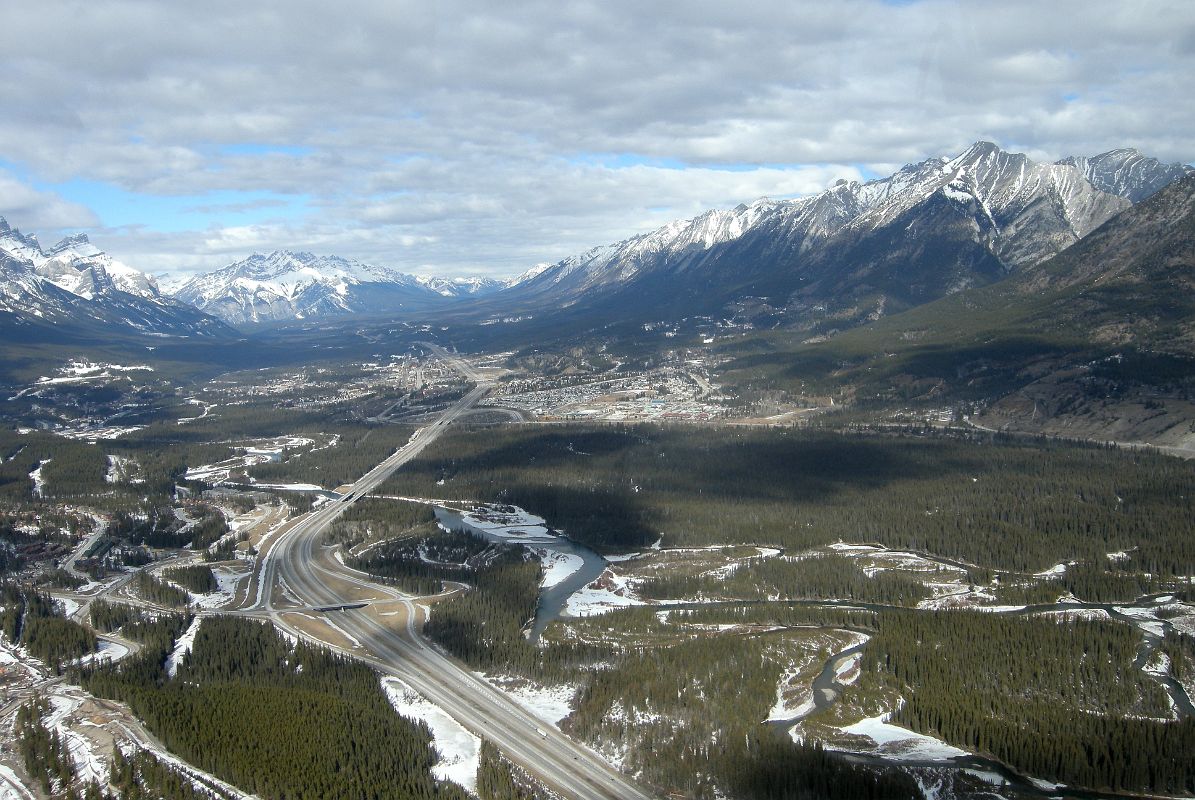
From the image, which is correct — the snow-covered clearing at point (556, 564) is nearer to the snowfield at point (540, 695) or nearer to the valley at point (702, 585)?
the valley at point (702, 585)

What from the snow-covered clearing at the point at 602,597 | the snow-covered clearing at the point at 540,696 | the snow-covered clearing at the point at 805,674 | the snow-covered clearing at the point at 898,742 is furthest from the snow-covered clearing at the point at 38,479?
the snow-covered clearing at the point at 898,742

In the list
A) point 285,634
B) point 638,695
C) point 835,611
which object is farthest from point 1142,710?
point 285,634

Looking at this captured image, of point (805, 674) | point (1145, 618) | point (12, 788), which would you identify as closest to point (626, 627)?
point (805, 674)

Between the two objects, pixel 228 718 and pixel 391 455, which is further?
pixel 391 455

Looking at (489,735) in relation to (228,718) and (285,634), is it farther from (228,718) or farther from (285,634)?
(285,634)

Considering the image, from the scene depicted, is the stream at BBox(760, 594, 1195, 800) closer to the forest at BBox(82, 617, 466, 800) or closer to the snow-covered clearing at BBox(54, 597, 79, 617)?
the forest at BBox(82, 617, 466, 800)
